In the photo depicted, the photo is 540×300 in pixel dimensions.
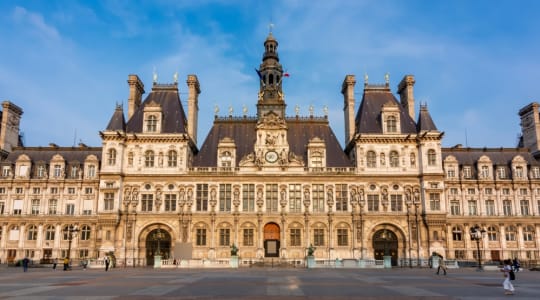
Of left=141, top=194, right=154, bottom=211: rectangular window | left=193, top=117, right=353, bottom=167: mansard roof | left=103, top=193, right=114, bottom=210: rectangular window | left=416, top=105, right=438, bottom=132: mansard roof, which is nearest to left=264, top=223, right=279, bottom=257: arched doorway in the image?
left=193, top=117, right=353, bottom=167: mansard roof

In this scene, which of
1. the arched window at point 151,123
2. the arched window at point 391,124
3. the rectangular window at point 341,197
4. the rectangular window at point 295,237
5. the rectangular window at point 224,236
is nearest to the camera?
the rectangular window at point 224,236

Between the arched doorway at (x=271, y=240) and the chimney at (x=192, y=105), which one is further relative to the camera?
the chimney at (x=192, y=105)

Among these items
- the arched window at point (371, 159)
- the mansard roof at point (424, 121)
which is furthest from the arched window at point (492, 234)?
the arched window at point (371, 159)

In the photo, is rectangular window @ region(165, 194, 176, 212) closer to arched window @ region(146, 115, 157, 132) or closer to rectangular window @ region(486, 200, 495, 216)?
arched window @ region(146, 115, 157, 132)

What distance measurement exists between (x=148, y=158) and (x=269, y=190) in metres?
16.5

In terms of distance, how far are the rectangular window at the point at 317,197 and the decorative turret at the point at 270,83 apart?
1109 cm

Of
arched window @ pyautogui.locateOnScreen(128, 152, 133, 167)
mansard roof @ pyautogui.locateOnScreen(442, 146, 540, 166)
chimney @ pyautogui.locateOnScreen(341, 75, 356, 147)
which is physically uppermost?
chimney @ pyautogui.locateOnScreen(341, 75, 356, 147)

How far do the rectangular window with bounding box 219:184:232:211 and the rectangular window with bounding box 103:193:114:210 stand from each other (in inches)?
536

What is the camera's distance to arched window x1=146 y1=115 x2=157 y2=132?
63172 mm

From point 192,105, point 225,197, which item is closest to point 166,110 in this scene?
point 192,105

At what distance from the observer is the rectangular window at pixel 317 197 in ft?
197

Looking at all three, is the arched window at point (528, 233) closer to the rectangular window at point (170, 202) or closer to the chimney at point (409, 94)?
the chimney at point (409, 94)

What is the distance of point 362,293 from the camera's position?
72.1ft

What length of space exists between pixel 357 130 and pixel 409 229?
15.1 metres
